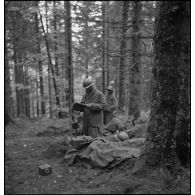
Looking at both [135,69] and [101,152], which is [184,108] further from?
[135,69]

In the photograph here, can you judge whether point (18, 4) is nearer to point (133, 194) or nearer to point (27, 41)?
point (27, 41)

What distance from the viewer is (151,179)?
351 centimetres

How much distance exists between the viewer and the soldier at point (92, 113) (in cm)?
649

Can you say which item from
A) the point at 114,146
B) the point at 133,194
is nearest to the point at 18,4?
the point at 114,146

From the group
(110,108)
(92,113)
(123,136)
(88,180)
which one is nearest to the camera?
(88,180)

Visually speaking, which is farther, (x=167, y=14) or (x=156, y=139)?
(x=156, y=139)

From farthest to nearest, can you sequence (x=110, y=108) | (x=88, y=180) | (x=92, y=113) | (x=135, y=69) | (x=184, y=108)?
1. (x=135, y=69)
2. (x=110, y=108)
3. (x=92, y=113)
4. (x=88, y=180)
5. (x=184, y=108)

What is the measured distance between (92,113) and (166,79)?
3178mm

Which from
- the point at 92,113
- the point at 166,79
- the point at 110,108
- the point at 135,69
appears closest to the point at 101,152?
the point at 92,113

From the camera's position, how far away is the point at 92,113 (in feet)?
21.3

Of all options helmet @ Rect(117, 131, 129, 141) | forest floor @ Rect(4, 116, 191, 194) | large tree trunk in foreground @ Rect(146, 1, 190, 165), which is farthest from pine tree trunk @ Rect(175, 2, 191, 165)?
helmet @ Rect(117, 131, 129, 141)

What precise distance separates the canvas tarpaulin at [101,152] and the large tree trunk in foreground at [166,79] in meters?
0.85

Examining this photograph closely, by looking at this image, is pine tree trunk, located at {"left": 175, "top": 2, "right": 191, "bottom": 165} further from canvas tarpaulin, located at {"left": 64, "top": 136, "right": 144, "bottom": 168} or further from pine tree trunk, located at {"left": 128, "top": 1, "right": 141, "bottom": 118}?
pine tree trunk, located at {"left": 128, "top": 1, "right": 141, "bottom": 118}

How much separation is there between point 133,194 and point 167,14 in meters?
2.80
